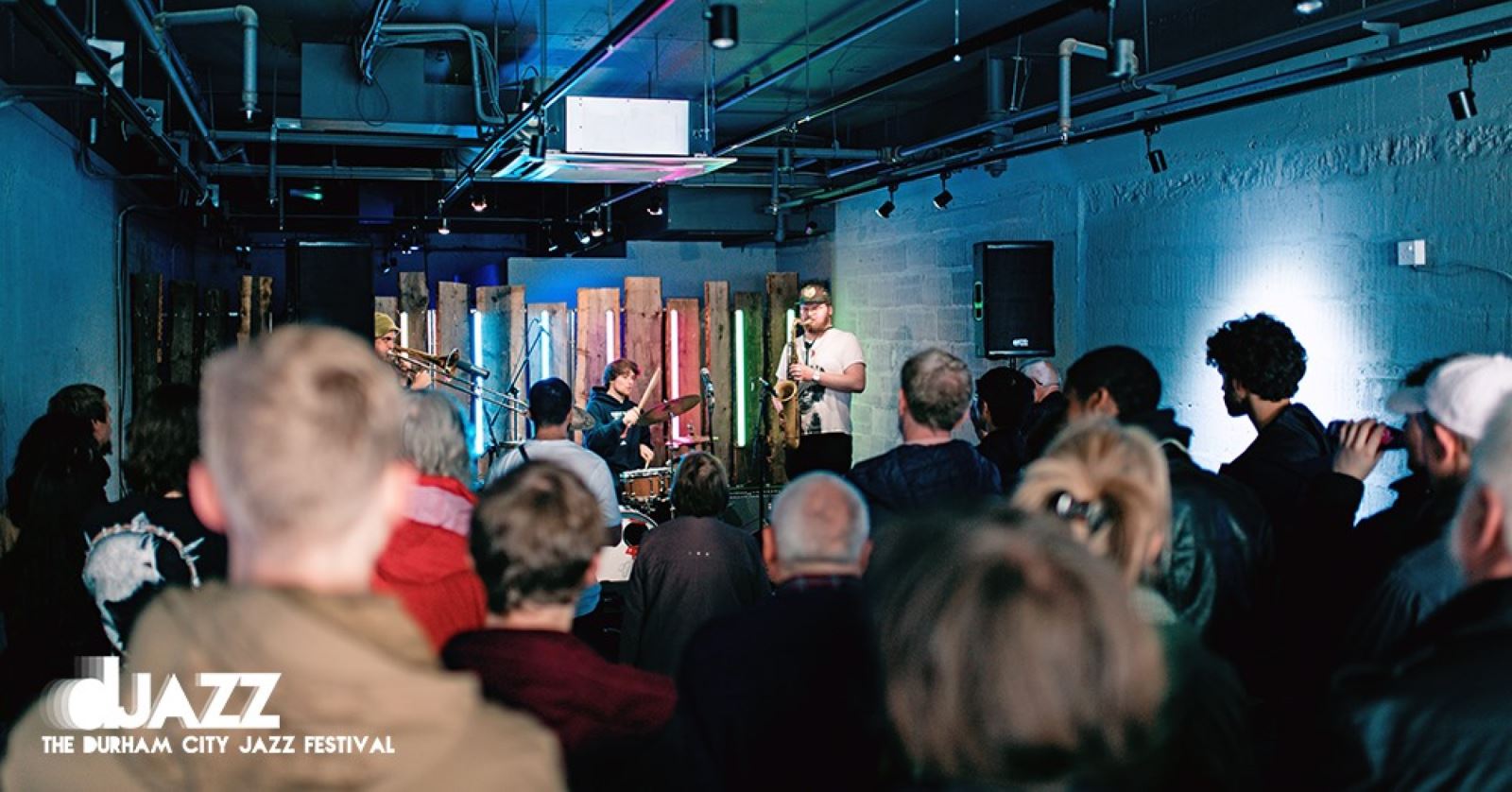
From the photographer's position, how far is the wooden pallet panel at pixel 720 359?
11.9 metres

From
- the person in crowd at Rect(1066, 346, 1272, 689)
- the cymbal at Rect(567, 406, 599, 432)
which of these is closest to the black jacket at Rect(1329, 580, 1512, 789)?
the person in crowd at Rect(1066, 346, 1272, 689)

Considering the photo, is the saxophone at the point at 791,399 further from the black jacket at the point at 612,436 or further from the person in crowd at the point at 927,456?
the person in crowd at the point at 927,456

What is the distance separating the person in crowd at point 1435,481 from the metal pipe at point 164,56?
439 cm

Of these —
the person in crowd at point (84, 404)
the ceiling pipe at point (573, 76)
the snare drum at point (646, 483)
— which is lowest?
the snare drum at point (646, 483)

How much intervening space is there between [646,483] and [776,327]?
13.0 ft

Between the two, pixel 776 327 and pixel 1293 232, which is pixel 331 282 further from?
pixel 776 327

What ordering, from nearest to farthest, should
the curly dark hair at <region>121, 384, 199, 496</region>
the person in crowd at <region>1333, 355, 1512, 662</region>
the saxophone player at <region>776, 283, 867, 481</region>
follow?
the person in crowd at <region>1333, 355, 1512, 662</region> → the curly dark hair at <region>121, 384, 199, 496</region> → the saxophone player at <region>776, 283, 867, 481</region>

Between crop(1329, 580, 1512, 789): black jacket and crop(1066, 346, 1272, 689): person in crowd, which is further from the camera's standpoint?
crop(1066, 346, 1272, 689): person in crowd

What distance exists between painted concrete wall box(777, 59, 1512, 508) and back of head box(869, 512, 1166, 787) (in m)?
5.01

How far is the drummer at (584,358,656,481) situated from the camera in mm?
8453

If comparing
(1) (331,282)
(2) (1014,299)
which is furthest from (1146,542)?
(2) (1014,299)

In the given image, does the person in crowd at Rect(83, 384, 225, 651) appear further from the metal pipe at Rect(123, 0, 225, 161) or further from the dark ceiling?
the dark ceiling

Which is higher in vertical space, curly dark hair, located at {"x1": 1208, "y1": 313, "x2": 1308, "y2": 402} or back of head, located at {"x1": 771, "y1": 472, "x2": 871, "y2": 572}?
curly dark hair, located at {"x1": 1208, "y1": 313, "x2": 1308, "y2": 402}

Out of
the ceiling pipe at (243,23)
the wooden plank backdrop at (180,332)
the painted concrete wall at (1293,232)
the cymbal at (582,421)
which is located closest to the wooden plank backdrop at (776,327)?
the painted concrete wall at (1293,232)
